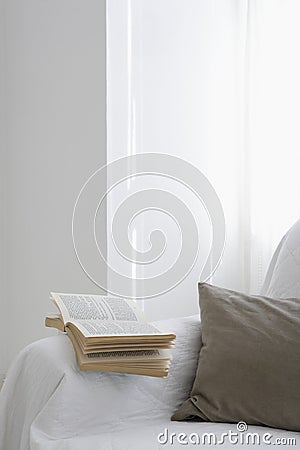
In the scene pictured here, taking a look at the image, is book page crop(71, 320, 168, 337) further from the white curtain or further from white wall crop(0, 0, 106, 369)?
white wall crop(0, 0, 106, 369)

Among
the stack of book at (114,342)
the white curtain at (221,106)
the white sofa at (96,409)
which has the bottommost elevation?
the white sofa at (96,409)

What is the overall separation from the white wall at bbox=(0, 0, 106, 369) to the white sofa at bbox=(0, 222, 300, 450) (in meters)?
1.15

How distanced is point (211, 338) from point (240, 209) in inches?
52.4

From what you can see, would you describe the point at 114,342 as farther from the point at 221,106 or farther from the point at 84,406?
the point at 221,106

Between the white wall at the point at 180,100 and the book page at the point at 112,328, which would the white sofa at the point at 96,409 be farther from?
the white wall at the point at 180,100

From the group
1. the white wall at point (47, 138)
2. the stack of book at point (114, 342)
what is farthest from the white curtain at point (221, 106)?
the stack of book at point (114, 342)

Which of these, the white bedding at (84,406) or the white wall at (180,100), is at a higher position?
the white wall at (180,100)

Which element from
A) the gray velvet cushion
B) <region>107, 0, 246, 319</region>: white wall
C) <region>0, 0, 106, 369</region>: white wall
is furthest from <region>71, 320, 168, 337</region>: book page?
<region>0, 0, 106, 369</region>: white wall

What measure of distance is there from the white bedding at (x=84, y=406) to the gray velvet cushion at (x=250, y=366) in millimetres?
36

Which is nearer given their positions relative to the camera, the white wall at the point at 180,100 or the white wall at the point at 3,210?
the white wall at the point at 180,100

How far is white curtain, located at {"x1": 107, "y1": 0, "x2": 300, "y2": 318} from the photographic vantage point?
9.20 ft

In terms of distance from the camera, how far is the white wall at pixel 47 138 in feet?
9.50

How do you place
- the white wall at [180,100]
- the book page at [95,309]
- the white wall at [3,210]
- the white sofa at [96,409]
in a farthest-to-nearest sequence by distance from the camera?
the white wall at [3,210]
the white wall at [180,100]
the book page at [95,309]
the white sofa at [96,409]

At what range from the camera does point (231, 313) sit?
1.84 metres
